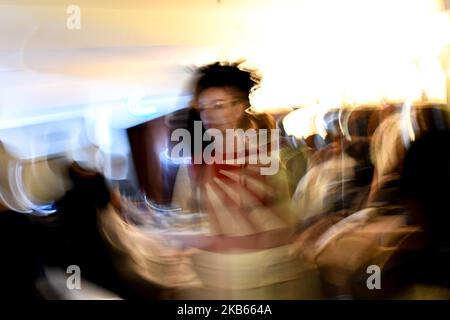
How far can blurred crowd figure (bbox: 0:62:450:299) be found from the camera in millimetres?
1042

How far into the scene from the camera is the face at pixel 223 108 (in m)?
1.07

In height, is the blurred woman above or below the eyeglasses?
below

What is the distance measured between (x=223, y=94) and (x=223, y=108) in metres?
0.03

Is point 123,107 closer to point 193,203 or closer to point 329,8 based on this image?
point 193,203

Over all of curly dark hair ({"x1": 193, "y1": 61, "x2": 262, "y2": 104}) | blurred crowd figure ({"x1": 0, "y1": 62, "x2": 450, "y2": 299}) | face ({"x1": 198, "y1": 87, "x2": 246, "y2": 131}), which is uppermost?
curly dark hair ({"x1": 193, "y1": 61, "x2": 262, "y2": 104})

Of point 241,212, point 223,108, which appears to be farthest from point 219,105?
point 241,212

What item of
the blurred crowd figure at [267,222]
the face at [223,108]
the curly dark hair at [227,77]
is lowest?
the blurred crowd figure at [267,222]

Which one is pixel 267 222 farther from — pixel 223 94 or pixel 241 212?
pixel 223 94

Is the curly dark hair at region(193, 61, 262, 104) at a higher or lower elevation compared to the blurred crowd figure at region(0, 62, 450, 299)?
higher

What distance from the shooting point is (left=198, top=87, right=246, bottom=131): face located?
1.07 meters

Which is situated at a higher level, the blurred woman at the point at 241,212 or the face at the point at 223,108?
the face at the point at 223,108

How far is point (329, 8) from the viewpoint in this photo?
42.1 inches

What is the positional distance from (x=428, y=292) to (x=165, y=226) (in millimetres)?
635

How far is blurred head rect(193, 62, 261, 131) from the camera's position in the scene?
1.06 meters
